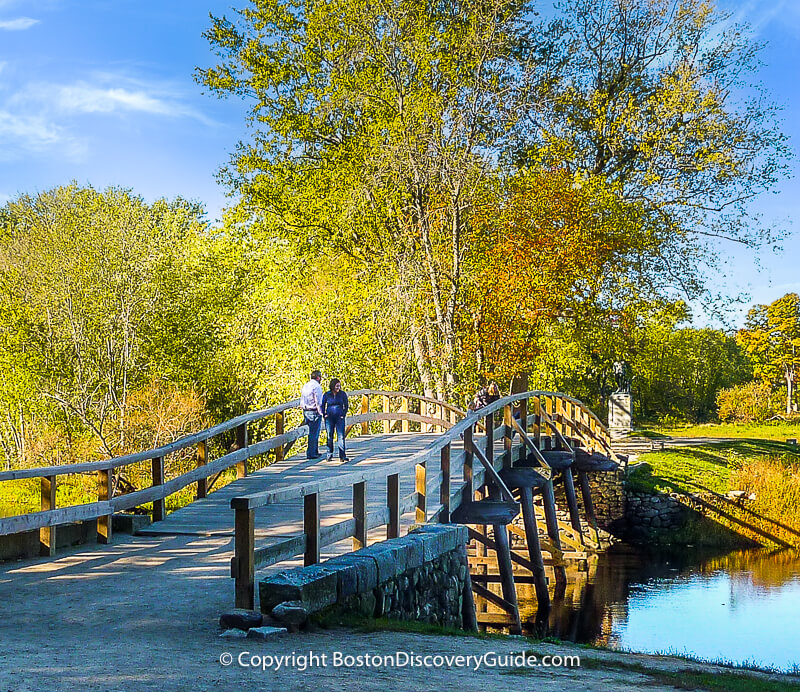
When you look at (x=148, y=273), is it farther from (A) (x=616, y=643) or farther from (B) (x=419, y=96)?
(A) (x=616, y=643)

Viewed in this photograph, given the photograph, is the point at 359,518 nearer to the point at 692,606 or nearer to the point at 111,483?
the point at 111,483

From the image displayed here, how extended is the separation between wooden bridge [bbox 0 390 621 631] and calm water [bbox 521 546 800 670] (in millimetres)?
1004

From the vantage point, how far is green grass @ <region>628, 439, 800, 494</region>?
2642 centimetres

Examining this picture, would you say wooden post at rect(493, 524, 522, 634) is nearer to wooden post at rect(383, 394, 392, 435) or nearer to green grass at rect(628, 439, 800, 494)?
wooden post at rect(383, 394, 392, 435)

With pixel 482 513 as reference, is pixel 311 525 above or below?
above

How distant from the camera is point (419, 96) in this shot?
23297mm

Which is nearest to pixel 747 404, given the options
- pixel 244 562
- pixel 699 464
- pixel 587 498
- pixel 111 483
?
pixel 699 464

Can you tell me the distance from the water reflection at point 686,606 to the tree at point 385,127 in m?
6.32

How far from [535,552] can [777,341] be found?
3879cm

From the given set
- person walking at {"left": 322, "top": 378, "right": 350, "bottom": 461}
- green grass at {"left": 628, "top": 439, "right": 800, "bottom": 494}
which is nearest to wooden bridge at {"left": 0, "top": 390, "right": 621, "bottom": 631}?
person walking at {"left": 322, "top": 378, "right": 350, "bottom": 461}

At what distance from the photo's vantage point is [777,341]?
5219 centimetres

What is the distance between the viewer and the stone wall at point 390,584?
6.84m

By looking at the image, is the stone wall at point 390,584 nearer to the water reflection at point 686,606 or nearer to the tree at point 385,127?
the water reflection at point 686,606

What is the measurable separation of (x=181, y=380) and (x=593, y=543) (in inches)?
537
